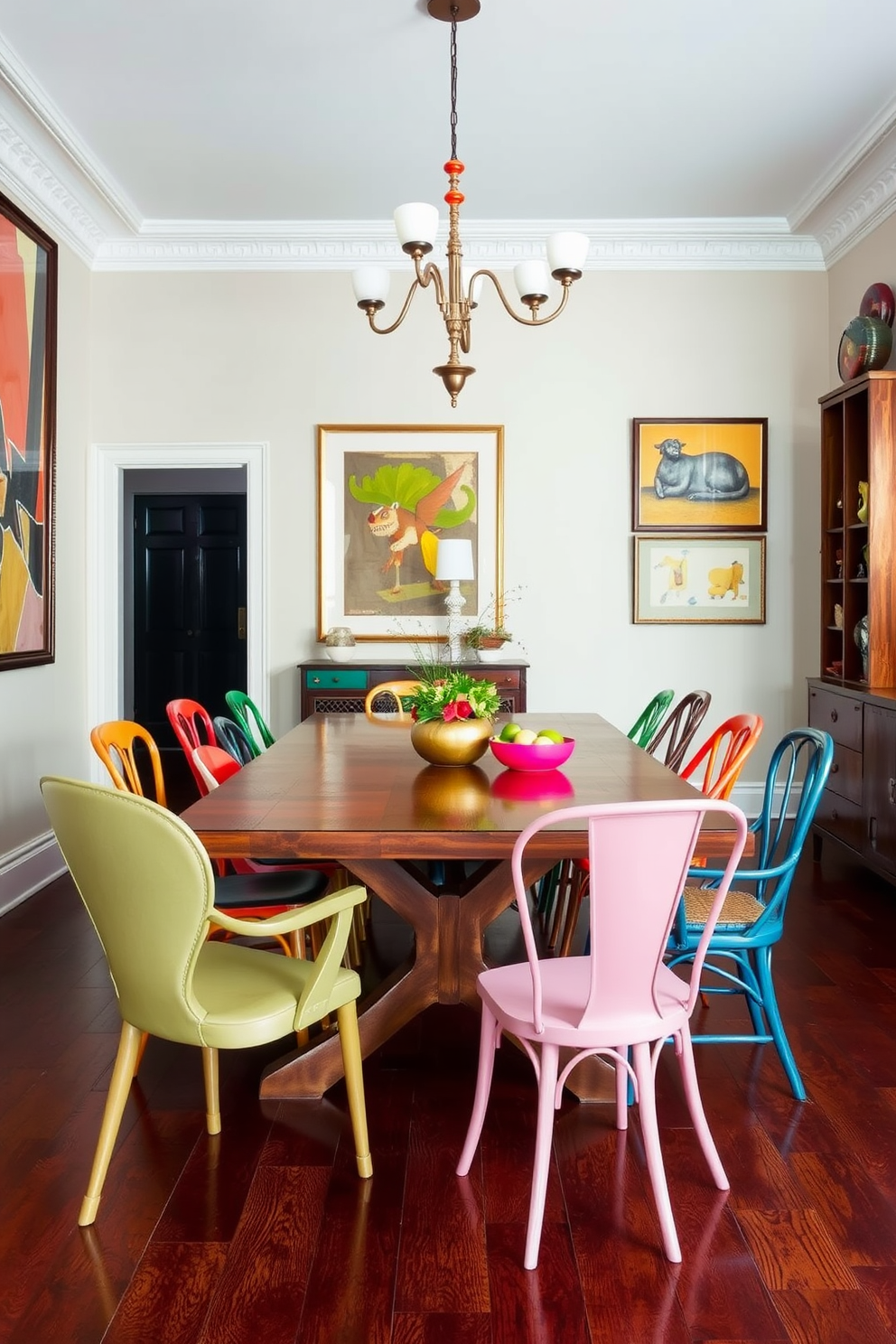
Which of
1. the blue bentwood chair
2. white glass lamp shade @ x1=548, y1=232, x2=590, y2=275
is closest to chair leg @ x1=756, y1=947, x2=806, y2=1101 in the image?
the blue bentwood chair

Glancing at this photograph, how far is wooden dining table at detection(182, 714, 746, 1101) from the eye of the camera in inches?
83.4

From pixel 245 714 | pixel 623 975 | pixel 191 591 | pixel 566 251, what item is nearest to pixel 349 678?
pixel 245 714

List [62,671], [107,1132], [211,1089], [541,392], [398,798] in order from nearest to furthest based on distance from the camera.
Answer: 1. [107,1132]
2. [211,1089]
3. [398,798]
4. [62,671]
5. [541,392]

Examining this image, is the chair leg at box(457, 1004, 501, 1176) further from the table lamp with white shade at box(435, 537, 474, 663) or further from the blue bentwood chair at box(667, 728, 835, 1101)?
the table lamp with white shade at box(435, 537, 474, 663)

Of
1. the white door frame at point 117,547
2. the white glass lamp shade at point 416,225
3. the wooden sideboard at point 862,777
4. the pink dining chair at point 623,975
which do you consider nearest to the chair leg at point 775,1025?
the pink dining chair at point 623,975

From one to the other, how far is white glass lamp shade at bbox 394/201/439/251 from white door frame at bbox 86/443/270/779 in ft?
9.02

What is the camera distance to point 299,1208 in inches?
80.2

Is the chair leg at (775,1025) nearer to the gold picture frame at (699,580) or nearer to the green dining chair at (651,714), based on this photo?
the green dining chair at (651,714)

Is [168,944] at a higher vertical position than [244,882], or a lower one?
higher

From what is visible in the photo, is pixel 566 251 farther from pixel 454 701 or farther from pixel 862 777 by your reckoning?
pixel 862 777

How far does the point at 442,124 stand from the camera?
4.32 m

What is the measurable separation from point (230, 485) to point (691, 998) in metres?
6.80

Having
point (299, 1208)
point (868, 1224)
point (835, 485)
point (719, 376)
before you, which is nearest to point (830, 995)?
point (868, 1224)

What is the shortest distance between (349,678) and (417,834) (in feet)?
10.6
